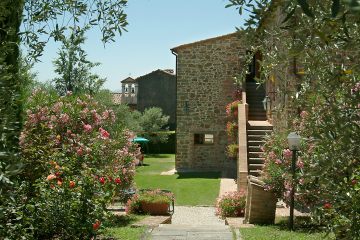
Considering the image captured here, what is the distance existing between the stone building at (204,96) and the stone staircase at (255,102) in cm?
96

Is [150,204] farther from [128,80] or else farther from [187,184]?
[128,80]

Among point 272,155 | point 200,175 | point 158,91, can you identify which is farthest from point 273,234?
point 158,91

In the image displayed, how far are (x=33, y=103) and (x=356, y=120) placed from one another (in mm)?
9053

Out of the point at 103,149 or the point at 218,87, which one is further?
the point at 218,87

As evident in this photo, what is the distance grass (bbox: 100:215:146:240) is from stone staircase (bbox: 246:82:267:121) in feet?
34.2

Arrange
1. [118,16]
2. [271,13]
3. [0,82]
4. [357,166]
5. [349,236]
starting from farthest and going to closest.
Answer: [118,16], [349,236], [357,166], [271,13], [0,82]

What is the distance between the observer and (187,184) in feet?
65.5

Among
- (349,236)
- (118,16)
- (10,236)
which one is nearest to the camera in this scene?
(349,236)

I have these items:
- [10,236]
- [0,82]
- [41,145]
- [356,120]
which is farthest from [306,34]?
[41,145]

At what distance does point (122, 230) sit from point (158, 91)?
36108mm

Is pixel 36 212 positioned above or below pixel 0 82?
below

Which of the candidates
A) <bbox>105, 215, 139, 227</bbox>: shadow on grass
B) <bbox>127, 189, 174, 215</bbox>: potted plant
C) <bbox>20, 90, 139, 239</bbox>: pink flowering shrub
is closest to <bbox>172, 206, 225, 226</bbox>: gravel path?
<bbox>127, 189, 174, 215</bbox>: potted plant

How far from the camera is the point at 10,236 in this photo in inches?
218

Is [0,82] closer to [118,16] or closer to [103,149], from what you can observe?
[118,16]
